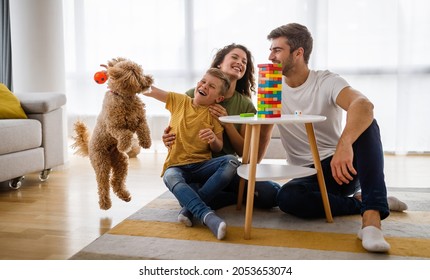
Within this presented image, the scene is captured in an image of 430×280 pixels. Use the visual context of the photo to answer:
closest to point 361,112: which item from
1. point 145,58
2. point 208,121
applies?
point 208,121

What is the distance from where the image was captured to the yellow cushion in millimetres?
2908

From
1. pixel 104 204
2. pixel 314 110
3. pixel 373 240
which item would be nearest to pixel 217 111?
pixel 314 110

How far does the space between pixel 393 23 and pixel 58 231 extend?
329 centimetres

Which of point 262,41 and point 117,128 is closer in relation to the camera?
point 117,128

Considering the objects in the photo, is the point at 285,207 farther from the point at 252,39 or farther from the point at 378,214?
the point at 252,39

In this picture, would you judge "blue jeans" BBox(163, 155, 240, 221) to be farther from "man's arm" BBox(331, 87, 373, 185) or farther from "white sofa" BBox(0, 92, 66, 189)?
"white sofa" BBox(0, 92, 66, 189)

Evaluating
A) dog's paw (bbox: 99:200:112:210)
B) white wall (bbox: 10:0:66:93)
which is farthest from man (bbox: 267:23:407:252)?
white wall (bbox: 10:0:66:93)

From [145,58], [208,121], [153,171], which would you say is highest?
[145,58]

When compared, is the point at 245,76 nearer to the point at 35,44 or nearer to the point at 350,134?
the point at 350,134

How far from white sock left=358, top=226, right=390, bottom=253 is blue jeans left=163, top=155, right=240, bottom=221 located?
1.97 ft

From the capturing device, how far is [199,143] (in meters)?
2.20

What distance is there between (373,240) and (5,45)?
14.1 feet

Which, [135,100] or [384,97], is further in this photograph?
[384,97]

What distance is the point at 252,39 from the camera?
14.1 ft
